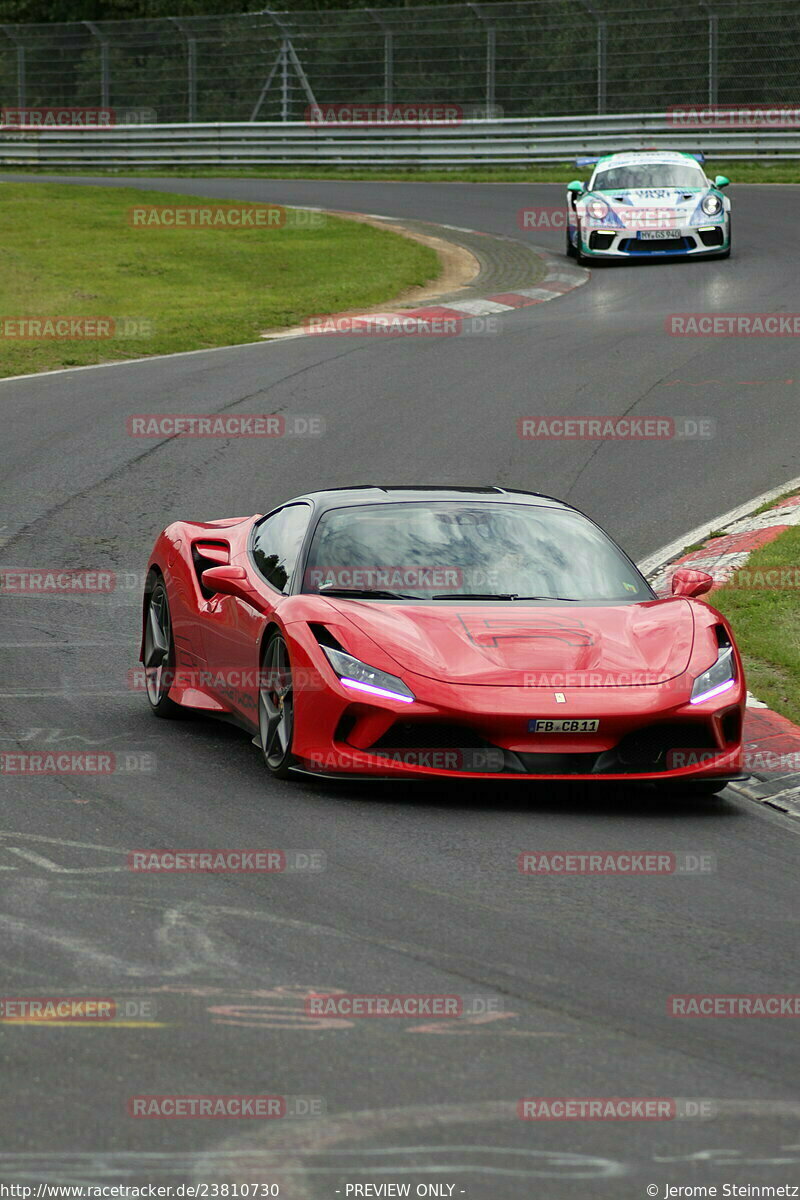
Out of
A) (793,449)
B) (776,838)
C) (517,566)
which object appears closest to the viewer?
(776,838)

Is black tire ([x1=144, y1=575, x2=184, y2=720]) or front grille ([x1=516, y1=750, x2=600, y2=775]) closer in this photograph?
front grille ([x1=516, y1=750, x2=600, y2=775])

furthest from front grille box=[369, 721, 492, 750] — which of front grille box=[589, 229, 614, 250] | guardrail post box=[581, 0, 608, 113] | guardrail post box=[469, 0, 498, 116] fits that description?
guardrail post box=[469, 0, 498, 116]

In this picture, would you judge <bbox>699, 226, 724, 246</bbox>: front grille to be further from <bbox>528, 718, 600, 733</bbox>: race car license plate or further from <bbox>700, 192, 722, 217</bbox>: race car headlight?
A: <bbox>528, 718, 600, 733</bbox>: race car license plate

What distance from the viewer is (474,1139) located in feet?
12.9

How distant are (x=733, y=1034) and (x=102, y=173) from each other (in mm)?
39202

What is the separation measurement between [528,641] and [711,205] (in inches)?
722

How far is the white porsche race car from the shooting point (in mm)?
24297

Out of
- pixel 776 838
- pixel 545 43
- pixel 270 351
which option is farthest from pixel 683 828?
pixel 545 43

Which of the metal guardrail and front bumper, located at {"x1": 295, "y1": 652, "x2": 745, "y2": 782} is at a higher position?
the metal guardrail

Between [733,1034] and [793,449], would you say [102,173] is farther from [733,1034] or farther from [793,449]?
[733,1034]

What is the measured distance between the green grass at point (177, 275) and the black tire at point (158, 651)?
Answer: 10429 millimetres

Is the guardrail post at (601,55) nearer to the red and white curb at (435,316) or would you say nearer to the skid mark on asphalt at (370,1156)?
the red and white curb at (435,316)

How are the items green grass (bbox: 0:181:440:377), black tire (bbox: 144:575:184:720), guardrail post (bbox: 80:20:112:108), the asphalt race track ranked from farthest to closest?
1. guardrail post (bbox: 80:20:112:108)
2. green grass (bbox: 0:181:440:377)
3. black tire (bbox: 144:575:184:720)
4. the asphalt race track

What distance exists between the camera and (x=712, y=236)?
24.3 meters
